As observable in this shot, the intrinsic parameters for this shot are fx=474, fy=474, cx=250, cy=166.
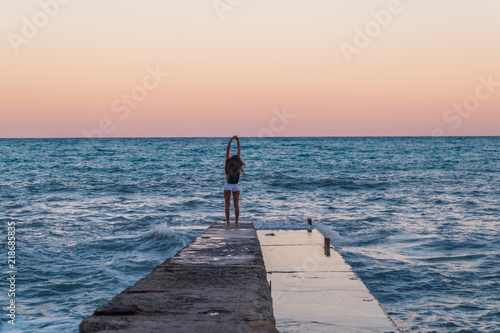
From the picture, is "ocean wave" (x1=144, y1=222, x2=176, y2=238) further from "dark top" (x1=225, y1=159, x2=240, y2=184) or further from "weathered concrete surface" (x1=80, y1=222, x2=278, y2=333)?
"weathered concrete surface" (x1=80, y1=222, x2=278, y2=333)

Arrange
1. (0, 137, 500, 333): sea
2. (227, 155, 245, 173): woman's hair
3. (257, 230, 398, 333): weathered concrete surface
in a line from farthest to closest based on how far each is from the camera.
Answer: (227, 155, 245, 173): woman's hair, (0, 137, 500, 333): sea, (257, 230, 398, 333): weathered concrete surface

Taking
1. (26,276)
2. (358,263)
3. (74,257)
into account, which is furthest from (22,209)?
(358,263)

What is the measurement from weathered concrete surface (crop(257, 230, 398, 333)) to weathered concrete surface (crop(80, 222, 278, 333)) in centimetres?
80

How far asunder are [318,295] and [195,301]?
10.3ft

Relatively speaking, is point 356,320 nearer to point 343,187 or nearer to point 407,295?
point 407,295

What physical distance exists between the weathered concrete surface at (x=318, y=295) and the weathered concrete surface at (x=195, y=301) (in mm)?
797

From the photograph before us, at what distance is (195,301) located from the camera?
4.26 m

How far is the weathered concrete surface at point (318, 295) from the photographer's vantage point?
5.78 m

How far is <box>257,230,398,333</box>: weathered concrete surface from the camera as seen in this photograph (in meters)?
5.78

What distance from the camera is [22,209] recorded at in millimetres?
19891

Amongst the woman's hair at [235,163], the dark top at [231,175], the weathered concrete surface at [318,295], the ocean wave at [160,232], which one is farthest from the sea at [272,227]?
the woman's hair at [235,163]

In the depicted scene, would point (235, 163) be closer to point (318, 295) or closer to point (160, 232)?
point (318, 295)

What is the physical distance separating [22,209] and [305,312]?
1707cm

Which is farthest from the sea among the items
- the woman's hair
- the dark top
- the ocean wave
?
the woman's hair
